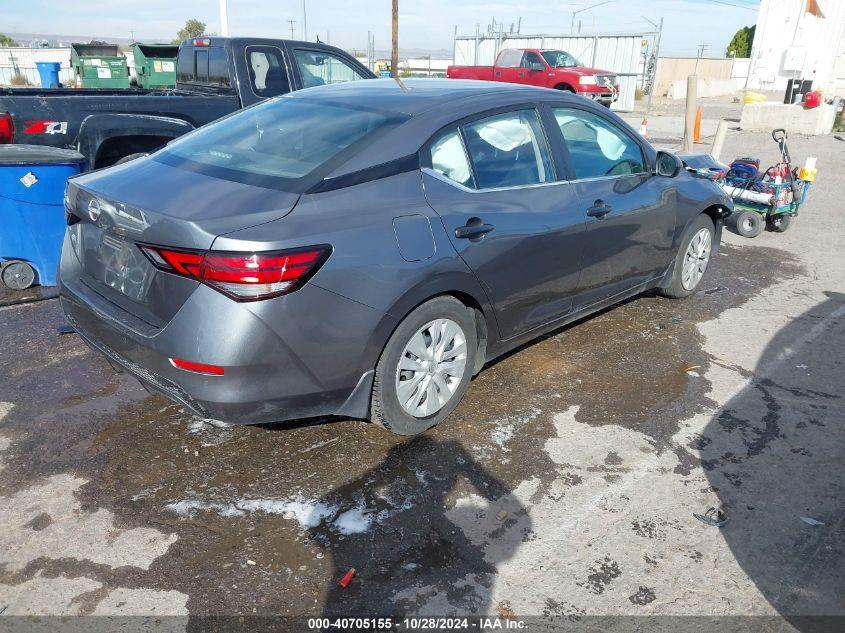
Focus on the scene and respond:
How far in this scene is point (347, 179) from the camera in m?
3.07

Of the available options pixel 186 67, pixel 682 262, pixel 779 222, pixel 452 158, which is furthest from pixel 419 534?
pixel 779 222

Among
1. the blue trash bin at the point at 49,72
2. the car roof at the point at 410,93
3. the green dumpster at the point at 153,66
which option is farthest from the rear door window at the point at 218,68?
the blue trash bin at the point at 49,72

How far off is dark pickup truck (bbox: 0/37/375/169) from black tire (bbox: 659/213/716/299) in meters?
4.22

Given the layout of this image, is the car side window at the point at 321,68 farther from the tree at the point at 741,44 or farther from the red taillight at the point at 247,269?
the tree at the point at 741,44

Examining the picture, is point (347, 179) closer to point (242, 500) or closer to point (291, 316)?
point (291, 316)

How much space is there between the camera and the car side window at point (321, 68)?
7488mm

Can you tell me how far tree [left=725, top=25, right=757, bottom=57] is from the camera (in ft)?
172

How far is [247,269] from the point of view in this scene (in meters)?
2.66

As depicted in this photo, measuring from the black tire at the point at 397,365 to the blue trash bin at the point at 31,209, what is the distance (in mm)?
3539

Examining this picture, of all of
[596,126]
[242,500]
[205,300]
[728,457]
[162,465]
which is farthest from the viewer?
[596,126]

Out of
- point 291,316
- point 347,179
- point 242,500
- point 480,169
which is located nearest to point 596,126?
point 480,169

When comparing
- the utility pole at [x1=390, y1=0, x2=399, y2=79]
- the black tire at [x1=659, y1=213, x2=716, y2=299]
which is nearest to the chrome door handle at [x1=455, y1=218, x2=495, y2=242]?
the black tire at [x1=659, y1=213, x2=716, y2=299]

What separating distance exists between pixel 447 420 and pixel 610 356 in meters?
1.47

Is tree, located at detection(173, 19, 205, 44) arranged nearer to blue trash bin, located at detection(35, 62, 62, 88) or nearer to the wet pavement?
blue trash bin, located at detection(35, 62, 62, 88)
